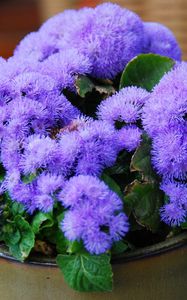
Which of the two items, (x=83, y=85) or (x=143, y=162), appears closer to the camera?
(x=143, y=162)

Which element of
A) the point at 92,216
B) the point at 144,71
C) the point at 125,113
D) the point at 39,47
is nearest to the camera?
the point at 92,216

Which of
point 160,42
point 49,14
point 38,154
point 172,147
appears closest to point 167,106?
point 172,147

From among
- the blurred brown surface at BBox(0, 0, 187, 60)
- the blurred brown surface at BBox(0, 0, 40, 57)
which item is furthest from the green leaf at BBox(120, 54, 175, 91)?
the blurred brown surface at BBox(0, 0, 40, 57)

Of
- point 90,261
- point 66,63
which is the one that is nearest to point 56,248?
point 90,261

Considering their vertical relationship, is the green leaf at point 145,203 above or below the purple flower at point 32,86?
below

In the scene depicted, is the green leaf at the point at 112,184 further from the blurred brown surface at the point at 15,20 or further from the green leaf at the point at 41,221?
the blurred brown surface at the point at 15,20

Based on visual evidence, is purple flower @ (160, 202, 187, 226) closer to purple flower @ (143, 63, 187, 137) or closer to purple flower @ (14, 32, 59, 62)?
purple flower @ (143, 63, 187, 137)

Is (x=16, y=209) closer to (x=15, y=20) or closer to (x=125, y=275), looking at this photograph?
(x=125, y=275)

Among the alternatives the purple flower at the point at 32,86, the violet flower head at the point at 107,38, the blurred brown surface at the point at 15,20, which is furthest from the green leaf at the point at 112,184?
the blurred brown surface at the point at 15,20
